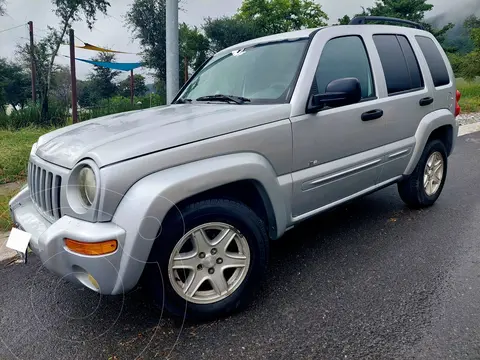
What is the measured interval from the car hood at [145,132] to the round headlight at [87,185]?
8 centimetres

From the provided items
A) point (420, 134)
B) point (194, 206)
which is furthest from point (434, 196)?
point (194, 206)

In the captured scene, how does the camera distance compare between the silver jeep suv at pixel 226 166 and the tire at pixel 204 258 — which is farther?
the tire at pixel 204 258

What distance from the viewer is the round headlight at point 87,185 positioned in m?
2.01

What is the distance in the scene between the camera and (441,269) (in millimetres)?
2936

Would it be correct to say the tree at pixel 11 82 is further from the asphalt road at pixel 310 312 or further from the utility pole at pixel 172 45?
the asphalt road at pixel 310 312

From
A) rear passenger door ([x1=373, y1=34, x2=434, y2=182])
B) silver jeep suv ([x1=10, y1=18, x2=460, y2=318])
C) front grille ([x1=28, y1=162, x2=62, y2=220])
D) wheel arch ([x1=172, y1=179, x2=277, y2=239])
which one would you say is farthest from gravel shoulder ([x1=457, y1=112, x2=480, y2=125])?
front grille ([x1=28, y1=162, x2=62, y2=220])

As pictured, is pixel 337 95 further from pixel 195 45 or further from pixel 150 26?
pixel 195 45

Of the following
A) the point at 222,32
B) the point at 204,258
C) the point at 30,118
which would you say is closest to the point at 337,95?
the point at 204,258

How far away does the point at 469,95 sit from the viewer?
17.3m

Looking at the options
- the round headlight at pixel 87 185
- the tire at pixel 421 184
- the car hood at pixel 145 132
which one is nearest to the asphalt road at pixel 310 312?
the tire at pixel 421 184

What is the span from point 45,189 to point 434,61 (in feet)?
12.4

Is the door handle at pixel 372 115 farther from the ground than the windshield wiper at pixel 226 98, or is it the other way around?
the windshield wiper at pixel 226 98

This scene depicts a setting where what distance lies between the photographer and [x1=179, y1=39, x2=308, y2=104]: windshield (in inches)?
111

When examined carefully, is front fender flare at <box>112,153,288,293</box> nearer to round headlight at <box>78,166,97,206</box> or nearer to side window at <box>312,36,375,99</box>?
round headlight at <box>78,166,97,206</box>
